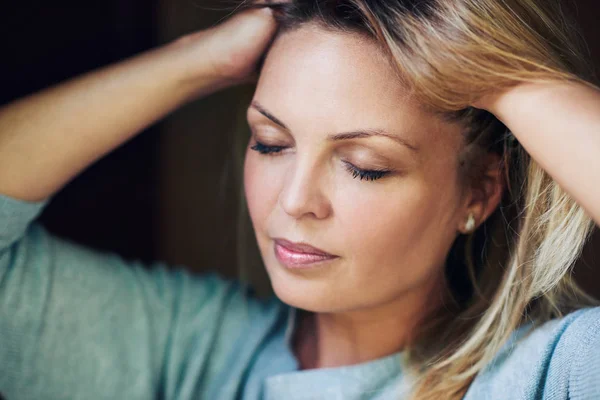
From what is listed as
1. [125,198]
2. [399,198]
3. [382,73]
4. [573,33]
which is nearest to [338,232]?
[399,198]

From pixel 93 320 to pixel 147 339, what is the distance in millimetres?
99

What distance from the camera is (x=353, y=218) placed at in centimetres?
94

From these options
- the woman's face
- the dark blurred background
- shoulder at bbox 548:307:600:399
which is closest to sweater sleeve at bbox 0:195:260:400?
the dark blurred background

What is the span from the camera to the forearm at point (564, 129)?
79cm

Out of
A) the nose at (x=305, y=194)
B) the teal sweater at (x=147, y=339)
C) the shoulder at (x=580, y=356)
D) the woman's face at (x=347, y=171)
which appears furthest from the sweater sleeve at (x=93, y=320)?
the shoulder at (x=580, y=356)

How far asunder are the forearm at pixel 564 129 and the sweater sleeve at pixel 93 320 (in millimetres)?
650

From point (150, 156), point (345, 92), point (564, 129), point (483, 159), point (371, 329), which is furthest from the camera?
point (150, 156)

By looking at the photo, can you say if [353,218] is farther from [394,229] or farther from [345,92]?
[345,92]

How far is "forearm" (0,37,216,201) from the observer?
1.08 meters

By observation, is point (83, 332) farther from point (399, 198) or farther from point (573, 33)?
point (573, 33)

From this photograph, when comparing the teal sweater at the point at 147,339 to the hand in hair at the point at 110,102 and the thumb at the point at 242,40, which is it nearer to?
the hand in hair at the point at 110,102

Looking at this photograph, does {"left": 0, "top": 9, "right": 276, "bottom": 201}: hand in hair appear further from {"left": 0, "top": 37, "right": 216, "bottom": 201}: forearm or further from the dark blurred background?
the dark blurred background

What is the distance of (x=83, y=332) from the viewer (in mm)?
1165

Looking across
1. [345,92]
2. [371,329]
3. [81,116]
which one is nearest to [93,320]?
[81,116]
